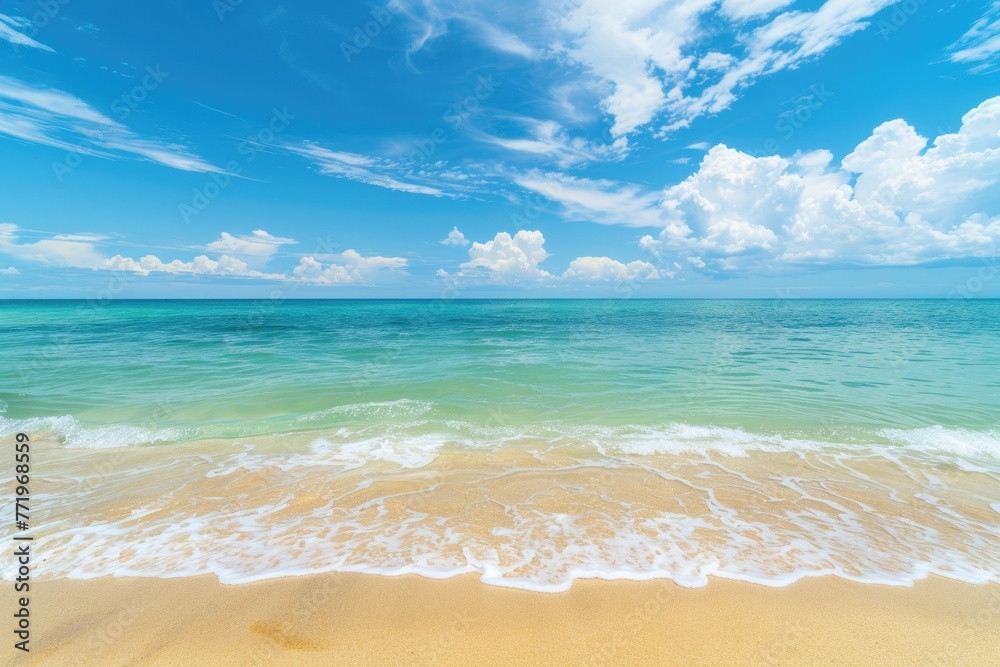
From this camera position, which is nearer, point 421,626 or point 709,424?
point 421,626

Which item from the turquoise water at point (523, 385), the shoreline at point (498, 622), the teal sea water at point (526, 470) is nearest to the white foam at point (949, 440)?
the teal sea water at point (526, 470)

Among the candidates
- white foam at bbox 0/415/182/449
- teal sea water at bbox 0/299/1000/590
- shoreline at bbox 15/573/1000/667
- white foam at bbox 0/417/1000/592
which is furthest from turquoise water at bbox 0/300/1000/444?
shoreline at bbox 15/573/1000/667

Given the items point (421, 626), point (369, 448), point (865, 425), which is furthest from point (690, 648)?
point (865, 425)

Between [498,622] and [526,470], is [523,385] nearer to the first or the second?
[526,470]

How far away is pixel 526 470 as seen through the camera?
752cm

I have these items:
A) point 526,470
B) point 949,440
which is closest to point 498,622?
point 526,470

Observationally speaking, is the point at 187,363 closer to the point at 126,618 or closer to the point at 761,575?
the point at 126,618

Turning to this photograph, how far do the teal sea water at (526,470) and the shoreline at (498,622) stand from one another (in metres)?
0.29

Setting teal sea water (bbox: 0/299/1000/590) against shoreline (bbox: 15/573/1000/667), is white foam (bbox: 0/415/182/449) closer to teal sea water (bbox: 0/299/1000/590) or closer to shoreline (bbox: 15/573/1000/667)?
teal sea water (bbox: 0/299/1000/590)

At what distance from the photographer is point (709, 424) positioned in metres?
10.1

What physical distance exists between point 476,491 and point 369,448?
10.4ft

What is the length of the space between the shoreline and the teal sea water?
0.29 m

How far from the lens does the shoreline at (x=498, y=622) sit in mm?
3367

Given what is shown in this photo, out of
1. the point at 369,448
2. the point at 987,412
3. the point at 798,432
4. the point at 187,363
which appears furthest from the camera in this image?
the point at 187,363
